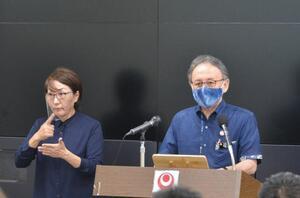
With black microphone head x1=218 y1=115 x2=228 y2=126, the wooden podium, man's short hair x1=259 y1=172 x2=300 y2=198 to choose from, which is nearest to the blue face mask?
black microphone head x1=218 y1=115 x2=228 y2=126

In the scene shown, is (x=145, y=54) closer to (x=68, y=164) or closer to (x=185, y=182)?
(x=68, y=164)

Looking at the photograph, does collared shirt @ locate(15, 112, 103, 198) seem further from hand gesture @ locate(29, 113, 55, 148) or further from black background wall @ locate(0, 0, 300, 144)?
black background wall @ locate(0, 0, 300, 144)

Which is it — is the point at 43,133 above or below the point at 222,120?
below

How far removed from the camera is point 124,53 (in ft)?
23.2

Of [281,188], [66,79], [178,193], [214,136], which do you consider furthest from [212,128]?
[178,193]

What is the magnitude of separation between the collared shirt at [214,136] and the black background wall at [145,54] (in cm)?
111

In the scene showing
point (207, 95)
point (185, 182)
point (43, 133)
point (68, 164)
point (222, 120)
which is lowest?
point (68, 164)

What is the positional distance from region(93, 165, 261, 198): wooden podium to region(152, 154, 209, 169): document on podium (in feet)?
0.41

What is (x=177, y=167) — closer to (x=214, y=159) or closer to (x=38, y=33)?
(x=214, y=159)

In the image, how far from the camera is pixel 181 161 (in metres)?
4.79

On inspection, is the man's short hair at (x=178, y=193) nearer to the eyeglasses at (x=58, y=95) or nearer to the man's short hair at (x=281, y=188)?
the man's short hair at (x=281, y=188)

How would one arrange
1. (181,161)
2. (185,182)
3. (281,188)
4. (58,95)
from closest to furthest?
(281,188)
(185,182)
(181,161)
(58,95)

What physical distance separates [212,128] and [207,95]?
0.94ft

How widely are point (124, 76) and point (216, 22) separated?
3.44 ft
